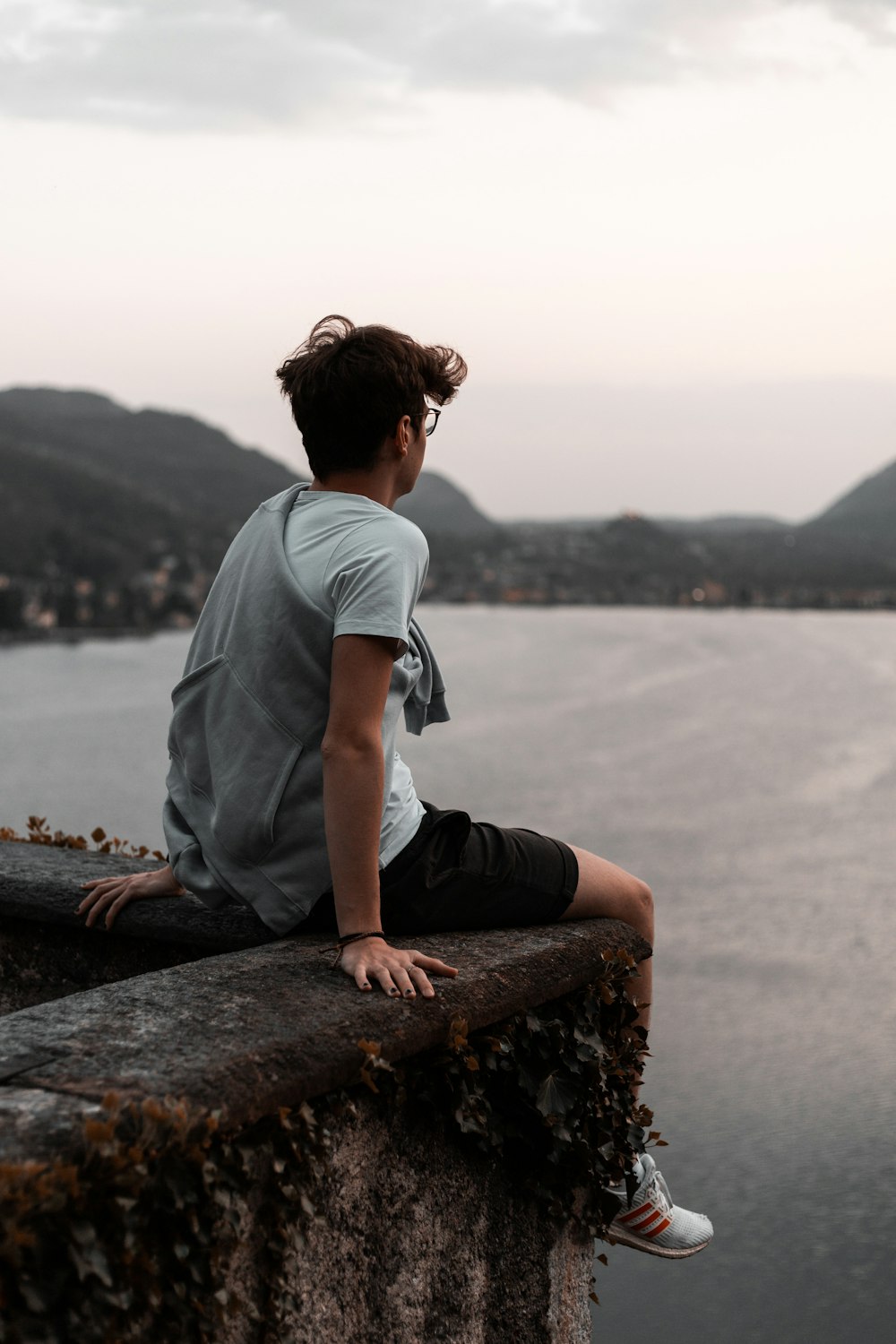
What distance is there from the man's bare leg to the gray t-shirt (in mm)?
327

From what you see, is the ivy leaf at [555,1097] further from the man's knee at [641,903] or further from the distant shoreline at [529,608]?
the distant shoreline at [529,608]

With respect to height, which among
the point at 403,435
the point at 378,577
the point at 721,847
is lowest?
the point at 721,847

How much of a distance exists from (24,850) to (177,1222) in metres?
1.61

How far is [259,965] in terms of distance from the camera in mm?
1923

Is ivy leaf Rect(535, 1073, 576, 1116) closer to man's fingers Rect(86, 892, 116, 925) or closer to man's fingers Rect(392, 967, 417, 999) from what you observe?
man's fingers Rect(392, 967, 417, 999)

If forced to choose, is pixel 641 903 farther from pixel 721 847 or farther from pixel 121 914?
pixel 721 847

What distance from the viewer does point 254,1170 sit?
1526mm

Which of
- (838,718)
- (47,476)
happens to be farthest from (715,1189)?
(47,476)

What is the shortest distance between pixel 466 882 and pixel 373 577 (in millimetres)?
576

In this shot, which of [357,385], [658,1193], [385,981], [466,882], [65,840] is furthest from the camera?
[65,840]

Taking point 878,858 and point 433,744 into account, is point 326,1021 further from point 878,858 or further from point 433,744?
point 433,744

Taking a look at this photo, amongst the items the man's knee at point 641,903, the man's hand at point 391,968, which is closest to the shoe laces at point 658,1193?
the man's knee at point 641,903

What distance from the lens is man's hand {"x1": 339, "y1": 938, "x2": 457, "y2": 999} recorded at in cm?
182

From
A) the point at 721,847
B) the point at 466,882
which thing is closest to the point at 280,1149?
the point at 466,882
